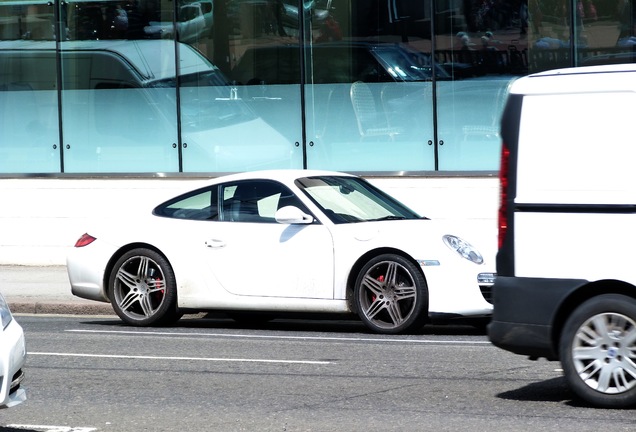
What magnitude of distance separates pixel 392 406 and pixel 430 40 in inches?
401

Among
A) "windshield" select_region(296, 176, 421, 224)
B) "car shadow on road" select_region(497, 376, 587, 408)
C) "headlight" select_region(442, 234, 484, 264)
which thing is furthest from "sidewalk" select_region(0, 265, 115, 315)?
"car shadow on road" select_region(497, 376, 587, 408)

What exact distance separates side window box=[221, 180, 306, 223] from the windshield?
206mm

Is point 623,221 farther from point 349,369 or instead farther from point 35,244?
point 35,244

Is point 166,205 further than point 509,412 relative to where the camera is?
Yes

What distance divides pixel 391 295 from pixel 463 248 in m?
0.79

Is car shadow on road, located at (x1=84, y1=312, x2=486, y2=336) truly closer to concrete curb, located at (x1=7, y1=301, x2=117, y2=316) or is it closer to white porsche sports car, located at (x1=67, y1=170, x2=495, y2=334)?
white porsche sports car, located at (x1=67, y1=170, x2=495, y2=334)

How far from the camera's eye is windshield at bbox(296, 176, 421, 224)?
11.5 metres

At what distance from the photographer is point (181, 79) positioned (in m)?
18.3

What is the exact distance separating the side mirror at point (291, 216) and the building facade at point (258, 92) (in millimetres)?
5837

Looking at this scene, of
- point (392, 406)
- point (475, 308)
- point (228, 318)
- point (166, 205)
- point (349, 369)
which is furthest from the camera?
point (228, 318)

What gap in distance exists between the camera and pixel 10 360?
246 inches

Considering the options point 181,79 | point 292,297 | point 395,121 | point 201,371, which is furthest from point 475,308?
point 181,79

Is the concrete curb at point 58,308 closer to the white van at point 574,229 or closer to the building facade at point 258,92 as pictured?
the building facade at point 258,92

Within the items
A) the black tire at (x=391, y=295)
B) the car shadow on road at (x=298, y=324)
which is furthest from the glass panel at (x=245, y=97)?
the black tire at (x=391, y=295)
